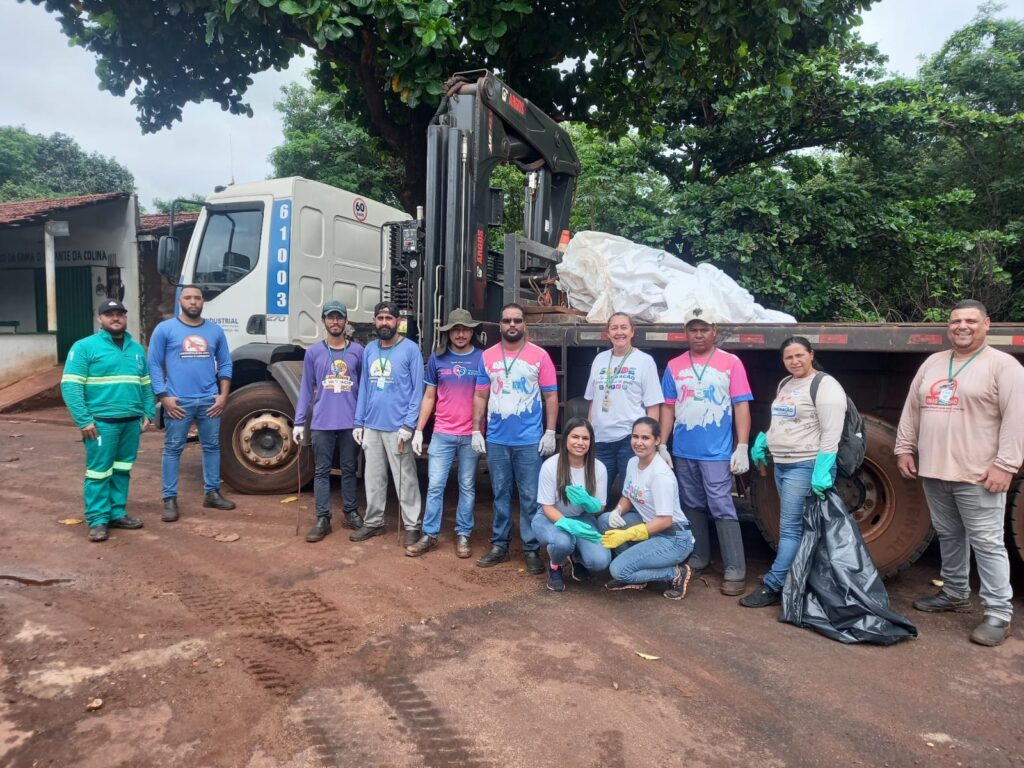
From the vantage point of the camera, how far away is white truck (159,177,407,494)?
600 cm

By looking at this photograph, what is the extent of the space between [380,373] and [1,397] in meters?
10.6

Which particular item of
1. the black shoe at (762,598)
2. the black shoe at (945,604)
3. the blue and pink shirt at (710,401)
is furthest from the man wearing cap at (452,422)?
the black shoe at (945,604)

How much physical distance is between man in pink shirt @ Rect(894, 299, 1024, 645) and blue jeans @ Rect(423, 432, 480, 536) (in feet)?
9.02

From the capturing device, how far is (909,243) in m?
9.41

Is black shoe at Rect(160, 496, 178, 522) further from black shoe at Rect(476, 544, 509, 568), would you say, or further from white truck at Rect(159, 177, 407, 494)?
A: black shoe at Rect(476, 544, 509, 568)

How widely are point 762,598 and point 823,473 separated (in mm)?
835

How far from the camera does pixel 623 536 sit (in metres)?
3.95

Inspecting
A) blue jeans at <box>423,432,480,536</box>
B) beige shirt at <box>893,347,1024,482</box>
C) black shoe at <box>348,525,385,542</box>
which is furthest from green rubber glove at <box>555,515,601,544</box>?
beige shirt at <box>893,347,1024,482</box>

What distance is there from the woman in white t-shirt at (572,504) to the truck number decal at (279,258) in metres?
3.18

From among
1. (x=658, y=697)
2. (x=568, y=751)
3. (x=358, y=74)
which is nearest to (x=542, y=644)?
(x=658, y=697)

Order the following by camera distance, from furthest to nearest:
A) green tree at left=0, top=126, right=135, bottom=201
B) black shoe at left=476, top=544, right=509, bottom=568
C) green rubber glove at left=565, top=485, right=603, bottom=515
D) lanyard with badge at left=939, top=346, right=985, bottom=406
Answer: green tree at left=0, top=126, right=135, bottom=201
black shoe at left=476, top=544, right=509, bottom=568
green rubber glove at left=565, top=485, right=603, bottom=515
lanyard with badge at left=939, top=346, right=985, bottom=406

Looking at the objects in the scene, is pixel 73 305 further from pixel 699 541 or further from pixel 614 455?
pixel 699 541

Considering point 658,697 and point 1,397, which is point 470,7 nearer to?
point 658,697

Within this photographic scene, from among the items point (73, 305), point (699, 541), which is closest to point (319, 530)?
point (699, 541)
